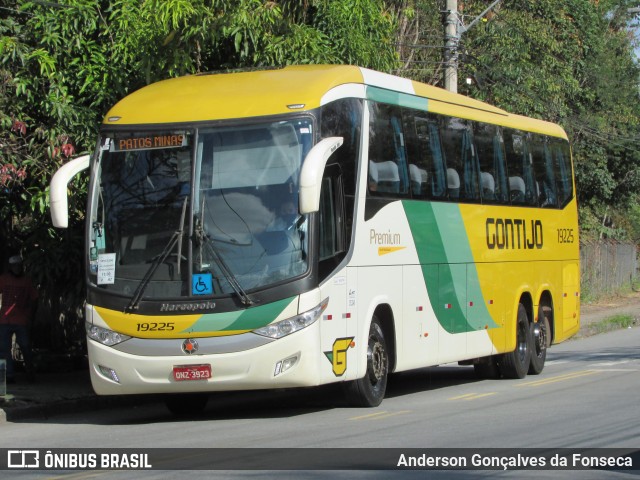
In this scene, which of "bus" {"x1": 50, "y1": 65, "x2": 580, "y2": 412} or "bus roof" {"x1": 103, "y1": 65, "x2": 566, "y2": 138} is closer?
"bus" {"x1": 50, "y1": 65, "x2": 580, "y2": 412}

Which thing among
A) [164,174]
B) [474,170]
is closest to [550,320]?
[474,170]

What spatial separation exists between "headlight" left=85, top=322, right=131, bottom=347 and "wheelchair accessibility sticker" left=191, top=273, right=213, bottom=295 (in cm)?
95

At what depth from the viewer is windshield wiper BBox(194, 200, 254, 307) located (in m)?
12.2

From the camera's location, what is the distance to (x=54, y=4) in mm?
15297

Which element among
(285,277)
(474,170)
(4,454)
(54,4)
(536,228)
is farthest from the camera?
(536,228)

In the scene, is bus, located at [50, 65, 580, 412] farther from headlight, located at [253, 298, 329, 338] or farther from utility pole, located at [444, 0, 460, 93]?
utility pole, located at [444, 0, 460, 93]

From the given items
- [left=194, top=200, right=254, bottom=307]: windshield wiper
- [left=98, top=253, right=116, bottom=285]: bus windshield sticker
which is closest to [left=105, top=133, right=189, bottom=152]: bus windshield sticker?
[left=194, top=200, right=254, bottom=307]: windshield wiper

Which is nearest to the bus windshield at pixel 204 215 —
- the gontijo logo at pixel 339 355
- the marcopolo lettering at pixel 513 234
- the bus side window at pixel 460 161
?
the gontijo logo at pixel 339 355

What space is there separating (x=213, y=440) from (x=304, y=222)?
256 centimetres

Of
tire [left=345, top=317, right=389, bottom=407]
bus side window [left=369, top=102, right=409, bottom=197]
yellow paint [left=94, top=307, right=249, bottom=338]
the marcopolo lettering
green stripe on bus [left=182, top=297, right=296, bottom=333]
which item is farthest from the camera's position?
the marcopolo lettering

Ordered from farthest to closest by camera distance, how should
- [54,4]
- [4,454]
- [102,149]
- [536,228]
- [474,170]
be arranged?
[536,228]
[474,170]
[54,4]
[102,149]
[4,454]

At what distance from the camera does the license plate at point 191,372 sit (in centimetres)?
1230

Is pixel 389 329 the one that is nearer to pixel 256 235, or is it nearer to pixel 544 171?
pixel 256 235

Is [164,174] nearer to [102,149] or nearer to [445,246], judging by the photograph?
[102,149]
